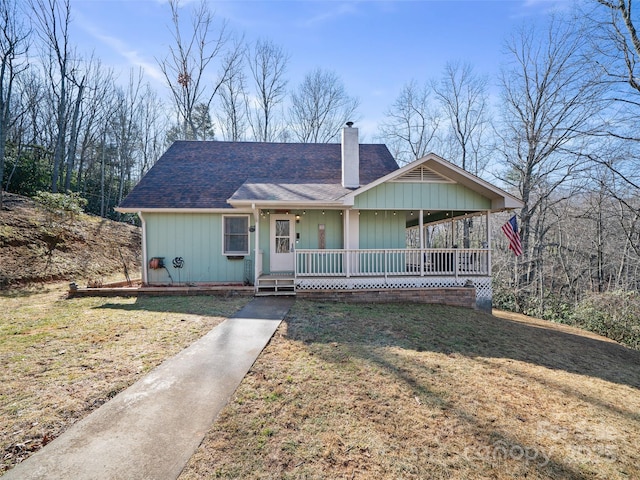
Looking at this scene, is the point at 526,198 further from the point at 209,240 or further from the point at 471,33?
the point at 209,240

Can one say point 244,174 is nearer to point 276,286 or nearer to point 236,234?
point 236,234

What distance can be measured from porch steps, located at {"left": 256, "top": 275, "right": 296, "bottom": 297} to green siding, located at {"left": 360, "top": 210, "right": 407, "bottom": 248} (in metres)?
2.97

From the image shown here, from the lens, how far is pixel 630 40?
944cm

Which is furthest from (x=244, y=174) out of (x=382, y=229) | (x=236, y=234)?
(x=382, y=229)

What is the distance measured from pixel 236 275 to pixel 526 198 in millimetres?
14308

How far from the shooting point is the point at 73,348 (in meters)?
4.64

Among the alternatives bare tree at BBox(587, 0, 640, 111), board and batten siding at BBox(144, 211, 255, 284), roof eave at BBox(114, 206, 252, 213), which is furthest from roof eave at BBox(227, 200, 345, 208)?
bare tree at BBox(587, 0, 640, 111)

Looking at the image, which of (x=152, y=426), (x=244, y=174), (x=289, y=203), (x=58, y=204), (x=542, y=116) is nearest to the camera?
(x=152, y=426)

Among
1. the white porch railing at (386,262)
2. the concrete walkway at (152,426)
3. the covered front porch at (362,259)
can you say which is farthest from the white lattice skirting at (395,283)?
the concrete walkway at (152,426)

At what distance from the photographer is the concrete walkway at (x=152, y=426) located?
2.25 meters

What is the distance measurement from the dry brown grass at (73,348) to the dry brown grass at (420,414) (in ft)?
4.97

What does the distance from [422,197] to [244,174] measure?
23.5 ft

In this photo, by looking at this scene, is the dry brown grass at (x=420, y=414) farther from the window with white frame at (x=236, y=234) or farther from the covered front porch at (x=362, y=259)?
the window with white frame at (x=236, y=234)

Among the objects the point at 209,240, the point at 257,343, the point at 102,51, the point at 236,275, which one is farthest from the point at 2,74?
the point at 257,343
